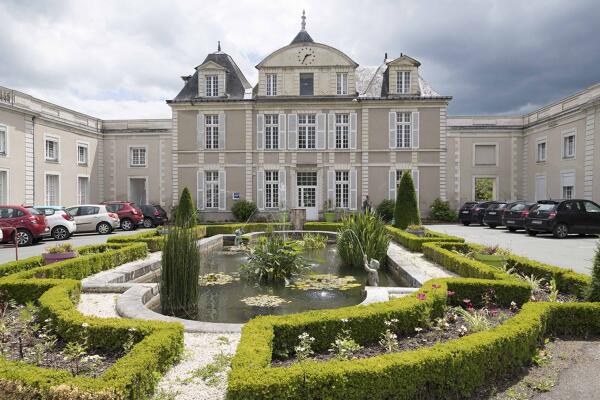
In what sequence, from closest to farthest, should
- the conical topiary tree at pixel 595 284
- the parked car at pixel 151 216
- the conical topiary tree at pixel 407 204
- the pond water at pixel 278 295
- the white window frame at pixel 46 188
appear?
1. the conical topiary tree at pixel 595 284
2. the pond water at pixel 278 295
3. the conical topiary tree at pixel 407 204
4. the white window frame at pixel 46 188
5. the parked car at pixel 151 216

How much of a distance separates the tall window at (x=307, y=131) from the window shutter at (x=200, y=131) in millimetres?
5530

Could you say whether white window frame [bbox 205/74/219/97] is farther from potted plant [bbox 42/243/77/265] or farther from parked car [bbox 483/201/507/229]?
potted plant [bbox 42/243/77/265]

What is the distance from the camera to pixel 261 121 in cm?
2266

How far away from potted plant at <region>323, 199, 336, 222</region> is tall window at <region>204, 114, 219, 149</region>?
7.07 metres

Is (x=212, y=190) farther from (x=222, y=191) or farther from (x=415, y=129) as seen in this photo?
(x=415, y=129)

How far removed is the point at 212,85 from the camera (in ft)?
75.8

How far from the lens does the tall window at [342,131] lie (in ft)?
74.0

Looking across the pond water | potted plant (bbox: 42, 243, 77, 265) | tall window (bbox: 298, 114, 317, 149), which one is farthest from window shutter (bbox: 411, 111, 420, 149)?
potted plant (bbox: 42, 243, 77, 265)

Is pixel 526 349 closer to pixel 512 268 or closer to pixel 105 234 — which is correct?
pixel 512 268

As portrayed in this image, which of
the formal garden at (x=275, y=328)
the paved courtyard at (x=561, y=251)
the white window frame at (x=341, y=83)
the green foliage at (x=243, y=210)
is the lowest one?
the paved courtyard at (x=561, y=251)

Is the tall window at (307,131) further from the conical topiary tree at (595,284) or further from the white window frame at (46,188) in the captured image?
the conical topiary tree at (595,284)

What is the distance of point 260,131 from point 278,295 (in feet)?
56.5

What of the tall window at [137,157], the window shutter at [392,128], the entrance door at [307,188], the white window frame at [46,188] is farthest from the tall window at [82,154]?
the window shutter at [392,128]

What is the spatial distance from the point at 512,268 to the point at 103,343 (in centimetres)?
622
